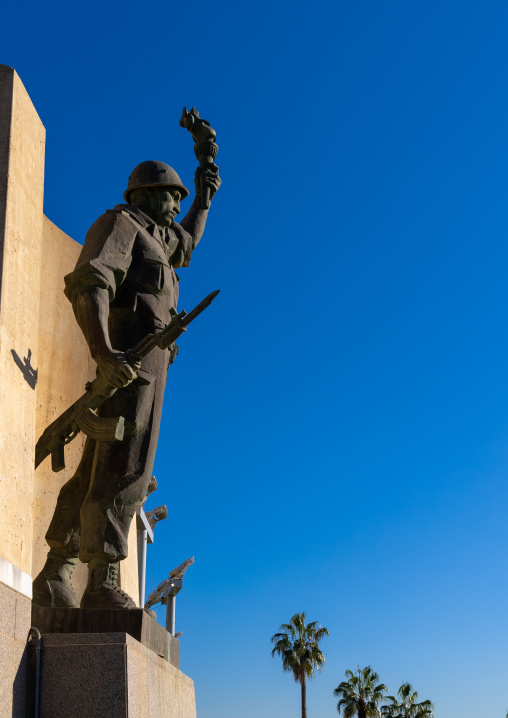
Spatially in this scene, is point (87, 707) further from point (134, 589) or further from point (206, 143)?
point (206, 143)

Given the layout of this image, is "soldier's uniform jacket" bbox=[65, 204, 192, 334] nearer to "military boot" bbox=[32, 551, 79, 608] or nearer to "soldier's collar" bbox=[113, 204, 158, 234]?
"soldier's collar" bbox=[113, 204, 158, 234]

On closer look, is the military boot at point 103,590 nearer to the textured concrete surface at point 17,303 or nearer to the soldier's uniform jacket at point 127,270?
the textured concrete surface at point 17,303

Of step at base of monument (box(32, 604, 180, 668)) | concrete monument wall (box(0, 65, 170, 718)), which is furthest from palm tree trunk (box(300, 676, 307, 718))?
step at base of monument (box(32, 604, 180, 668))

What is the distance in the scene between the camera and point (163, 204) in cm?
621

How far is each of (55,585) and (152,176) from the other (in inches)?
107

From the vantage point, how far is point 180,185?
247 inches

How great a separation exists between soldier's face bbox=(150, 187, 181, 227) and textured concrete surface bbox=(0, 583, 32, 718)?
273 centimetres

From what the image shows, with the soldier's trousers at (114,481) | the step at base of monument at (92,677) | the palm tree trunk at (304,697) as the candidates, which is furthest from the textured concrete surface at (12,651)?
the palm tree trunk at (304,697)

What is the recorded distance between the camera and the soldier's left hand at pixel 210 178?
23.2ft

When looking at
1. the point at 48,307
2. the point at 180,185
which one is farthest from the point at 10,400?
the point at 48,307

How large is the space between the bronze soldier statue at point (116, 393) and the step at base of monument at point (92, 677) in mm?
420

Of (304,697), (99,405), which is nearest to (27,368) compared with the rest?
(99,405)

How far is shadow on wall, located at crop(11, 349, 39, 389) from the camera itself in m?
5.08

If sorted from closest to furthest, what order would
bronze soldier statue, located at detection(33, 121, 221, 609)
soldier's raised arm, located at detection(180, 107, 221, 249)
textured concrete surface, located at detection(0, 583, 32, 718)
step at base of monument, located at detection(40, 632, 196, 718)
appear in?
textured concrete surface, located at detection(0, 583, 32, 718), step at base of monument, located at detection(40, 632, 196, 718), bronze soldier statue, located at detection(33, 121, 221, 609), soldier's raised arm, located at detection(180, 107, 221, 249)
